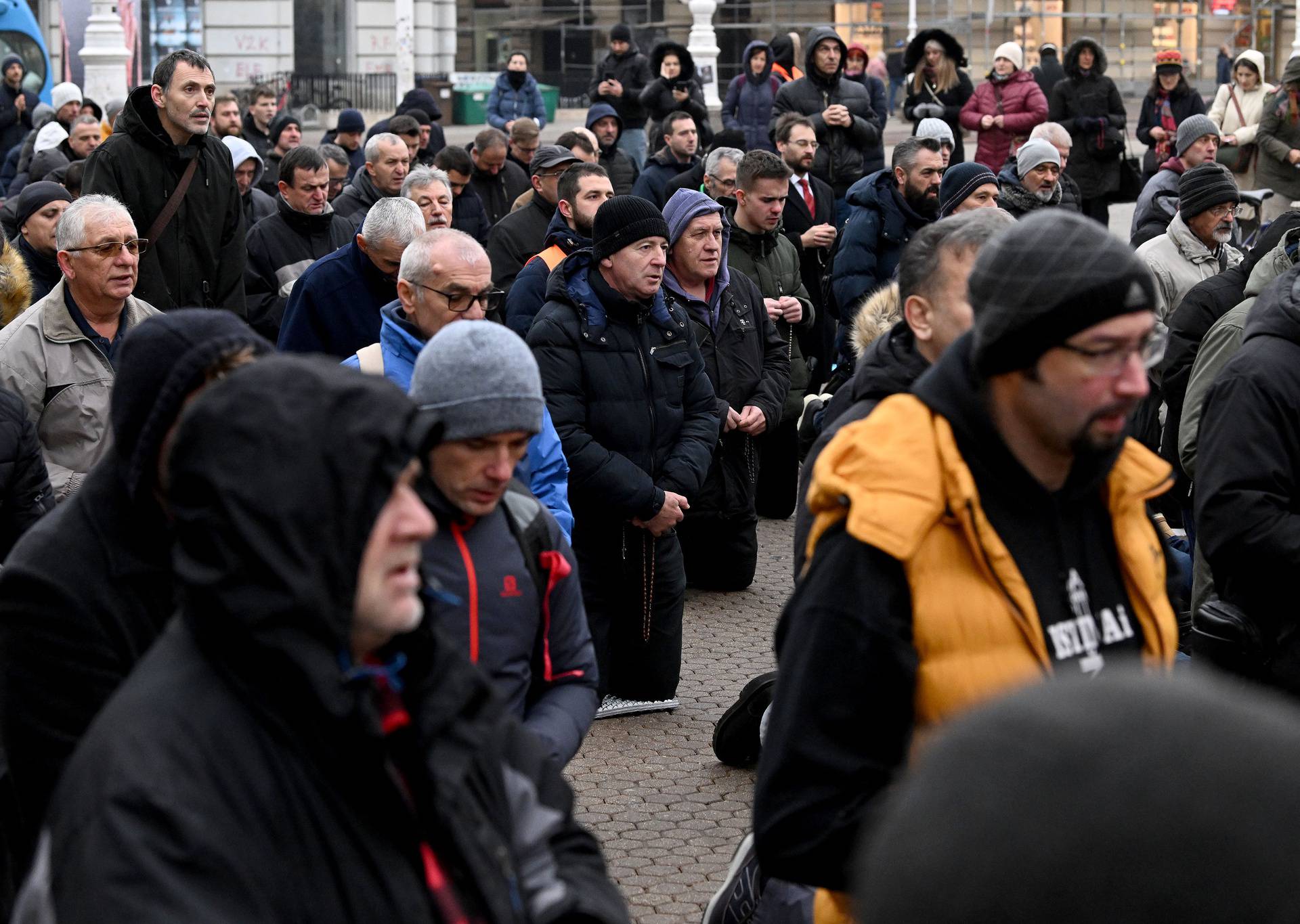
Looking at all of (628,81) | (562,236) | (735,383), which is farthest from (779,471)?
(628,81)

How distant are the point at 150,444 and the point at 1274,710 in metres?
1.97

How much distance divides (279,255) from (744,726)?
421 cm

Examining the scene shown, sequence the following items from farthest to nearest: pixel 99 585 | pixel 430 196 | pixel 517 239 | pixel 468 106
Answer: pixel 468 106, pixel 517 239, pixel 430 196, pixel 99 585

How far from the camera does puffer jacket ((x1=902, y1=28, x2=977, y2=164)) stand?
1508cm

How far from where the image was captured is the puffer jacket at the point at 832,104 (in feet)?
41.2

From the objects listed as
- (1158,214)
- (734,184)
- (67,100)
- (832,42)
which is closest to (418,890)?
(734,184)

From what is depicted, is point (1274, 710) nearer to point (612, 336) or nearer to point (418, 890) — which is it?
point (418, 890)

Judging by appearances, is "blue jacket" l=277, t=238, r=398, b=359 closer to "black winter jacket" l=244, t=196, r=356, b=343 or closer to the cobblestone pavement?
the cobblestone pavement

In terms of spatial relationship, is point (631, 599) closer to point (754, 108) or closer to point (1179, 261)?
point (1179, 261)

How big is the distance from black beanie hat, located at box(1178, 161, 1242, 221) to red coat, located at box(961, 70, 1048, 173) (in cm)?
673

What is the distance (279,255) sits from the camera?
871 centimetres

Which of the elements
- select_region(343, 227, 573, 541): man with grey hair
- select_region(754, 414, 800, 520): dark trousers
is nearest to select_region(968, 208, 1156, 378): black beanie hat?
select_region(343, 227, 573, 541): man with grey hair

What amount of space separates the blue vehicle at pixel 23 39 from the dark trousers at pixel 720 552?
15.7 metres

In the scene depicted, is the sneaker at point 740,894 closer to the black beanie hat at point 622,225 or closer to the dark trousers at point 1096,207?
the black beanie hat at point 622,225
